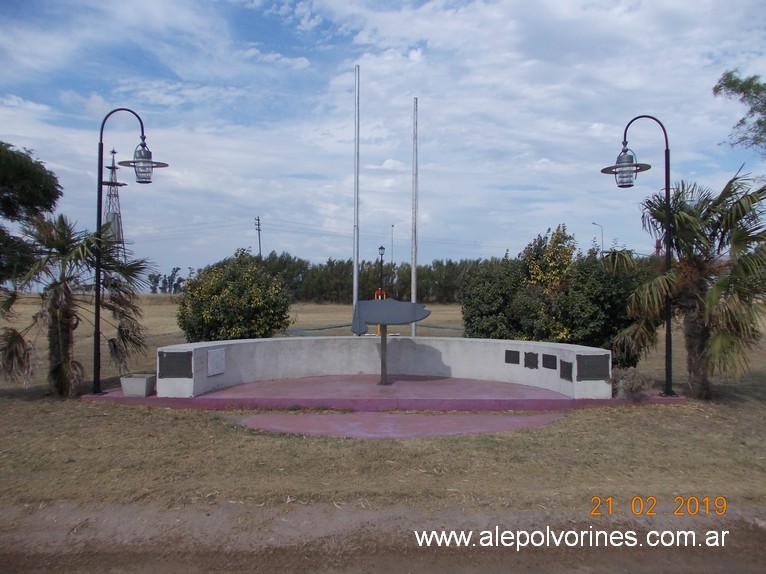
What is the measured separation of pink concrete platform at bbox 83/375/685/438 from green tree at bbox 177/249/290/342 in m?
3.09

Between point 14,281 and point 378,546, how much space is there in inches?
359

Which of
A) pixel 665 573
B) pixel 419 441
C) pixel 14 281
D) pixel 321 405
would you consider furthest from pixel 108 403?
pixel 665 573

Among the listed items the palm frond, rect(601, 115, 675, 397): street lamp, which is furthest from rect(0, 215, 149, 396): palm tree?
rect(601, 115, 675, 397): street lamp

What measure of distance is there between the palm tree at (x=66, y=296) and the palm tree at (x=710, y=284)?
8.88 m

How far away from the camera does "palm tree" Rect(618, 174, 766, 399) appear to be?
1052cm

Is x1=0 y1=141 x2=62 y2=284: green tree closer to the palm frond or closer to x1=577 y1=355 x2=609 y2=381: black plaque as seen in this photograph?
the palm frond

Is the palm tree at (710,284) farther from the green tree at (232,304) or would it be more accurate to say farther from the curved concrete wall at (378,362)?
the green tree at (232,304)

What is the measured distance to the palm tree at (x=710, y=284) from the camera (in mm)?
10523

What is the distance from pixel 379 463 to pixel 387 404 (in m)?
3.48

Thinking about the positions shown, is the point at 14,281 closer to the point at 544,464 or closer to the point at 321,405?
the point at 321,405

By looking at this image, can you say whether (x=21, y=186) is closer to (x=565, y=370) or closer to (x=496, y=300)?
(x=496, y=300)

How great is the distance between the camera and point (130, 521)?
5.49 meters
